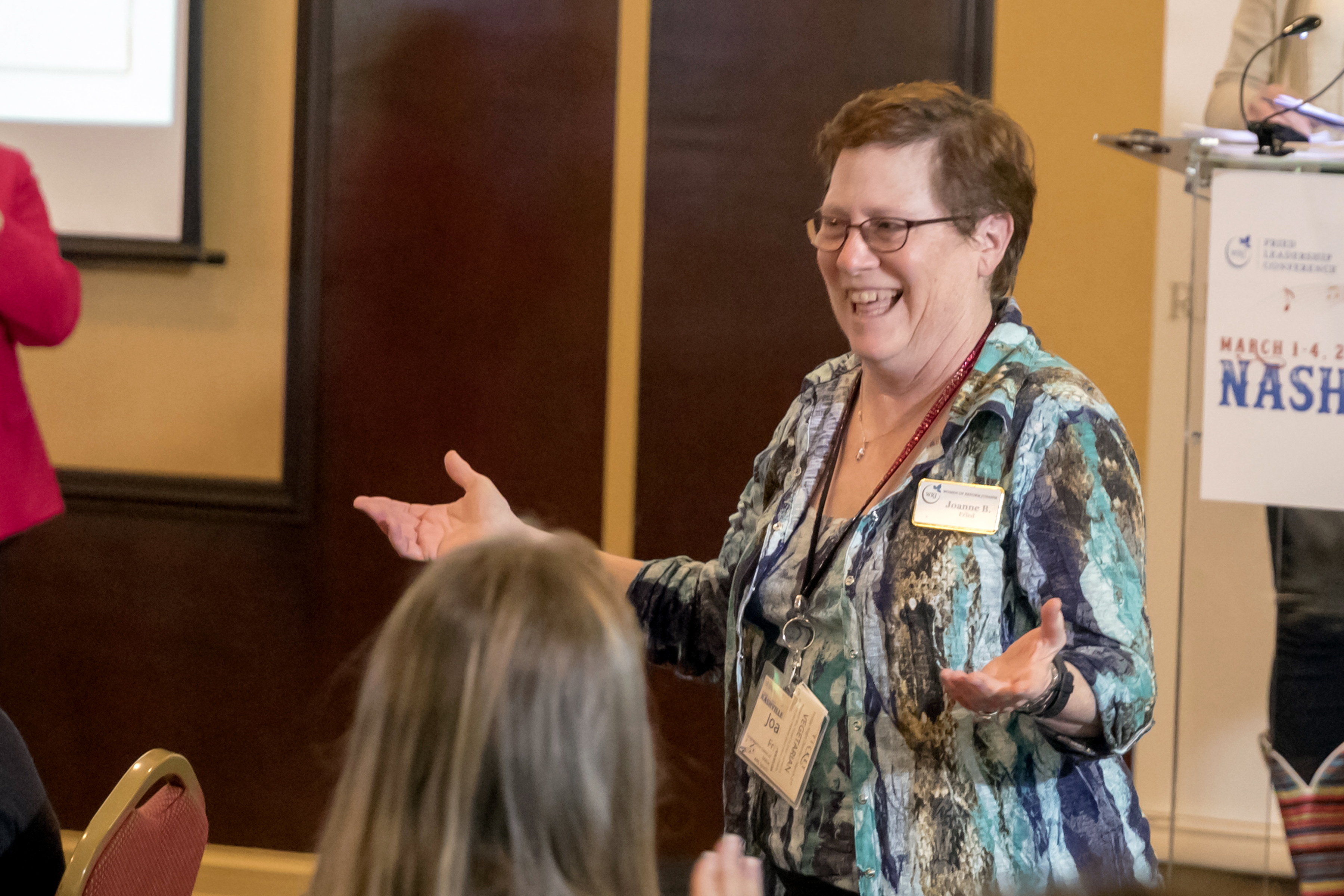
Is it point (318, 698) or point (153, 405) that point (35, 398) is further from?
point (318, 698)

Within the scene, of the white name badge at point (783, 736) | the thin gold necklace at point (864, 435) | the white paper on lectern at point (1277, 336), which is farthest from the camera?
the white paper on lectern at point (1277, 336)

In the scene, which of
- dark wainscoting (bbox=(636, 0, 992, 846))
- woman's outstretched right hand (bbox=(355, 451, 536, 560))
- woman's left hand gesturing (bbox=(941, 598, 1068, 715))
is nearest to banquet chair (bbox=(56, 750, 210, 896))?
woman's outstretched right hand (bbox=(355, 451, 536, 560))

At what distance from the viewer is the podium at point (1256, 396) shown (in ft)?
6.76

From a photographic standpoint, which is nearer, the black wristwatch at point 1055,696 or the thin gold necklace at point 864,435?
the black wristwatch at point 1055,696

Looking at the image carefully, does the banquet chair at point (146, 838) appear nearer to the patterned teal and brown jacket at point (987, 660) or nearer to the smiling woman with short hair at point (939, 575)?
the smiling woman with short hair at point (939, 575)

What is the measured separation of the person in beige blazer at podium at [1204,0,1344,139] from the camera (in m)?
2.28

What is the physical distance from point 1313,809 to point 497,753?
1.83m

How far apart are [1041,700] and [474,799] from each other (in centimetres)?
70

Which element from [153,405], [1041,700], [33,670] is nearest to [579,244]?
[153,405]

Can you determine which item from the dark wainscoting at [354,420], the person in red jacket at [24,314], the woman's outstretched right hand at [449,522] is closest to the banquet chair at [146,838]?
the woman's outstretched right hand at [449,522]

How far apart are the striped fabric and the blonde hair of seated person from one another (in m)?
1.67

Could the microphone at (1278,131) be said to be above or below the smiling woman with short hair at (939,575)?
above

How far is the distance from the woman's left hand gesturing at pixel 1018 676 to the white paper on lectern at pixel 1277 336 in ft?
3.21

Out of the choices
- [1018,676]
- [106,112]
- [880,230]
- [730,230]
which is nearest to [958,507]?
[1018,676]
